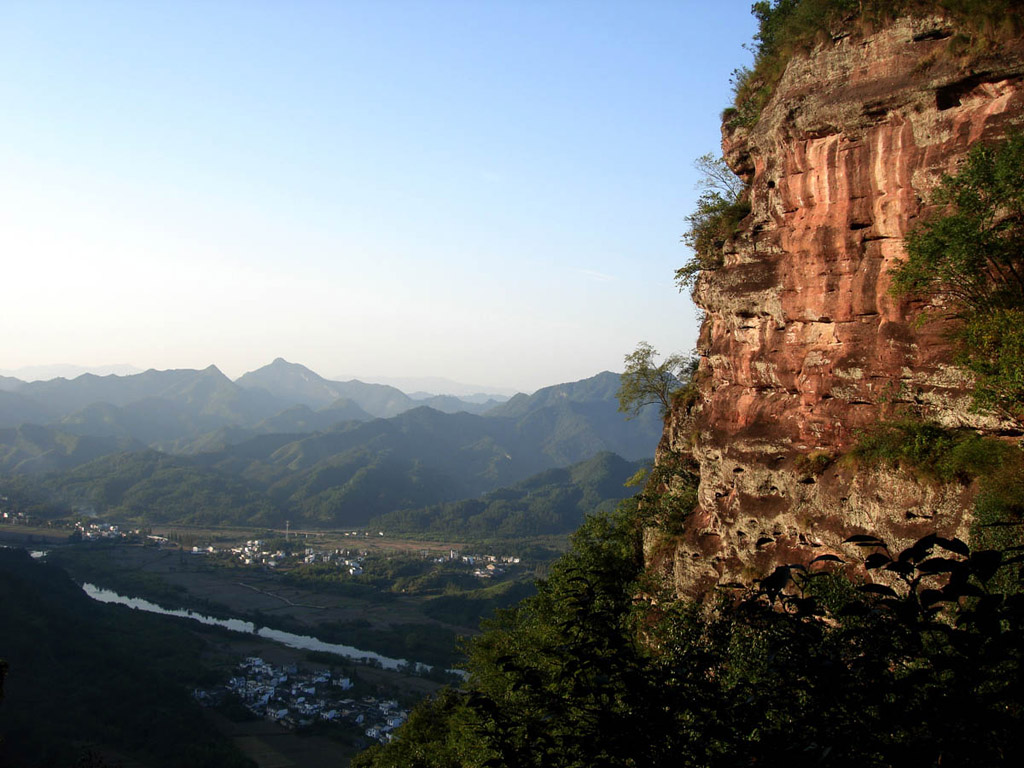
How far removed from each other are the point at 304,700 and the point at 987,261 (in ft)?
229

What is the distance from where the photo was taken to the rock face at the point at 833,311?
19.0 m

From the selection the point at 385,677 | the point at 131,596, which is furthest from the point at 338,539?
the point at 385,677

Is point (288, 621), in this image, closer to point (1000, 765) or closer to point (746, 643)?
point (746, 643)

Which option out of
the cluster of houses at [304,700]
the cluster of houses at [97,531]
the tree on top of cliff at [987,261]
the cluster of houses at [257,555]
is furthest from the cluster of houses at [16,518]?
the tree on top of cliff at [987,261]

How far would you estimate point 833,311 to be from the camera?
22.0 m

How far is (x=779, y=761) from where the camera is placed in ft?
18.2

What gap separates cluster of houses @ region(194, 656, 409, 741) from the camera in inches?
2589

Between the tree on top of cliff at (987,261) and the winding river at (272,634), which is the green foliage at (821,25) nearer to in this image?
the tree on top of cliff at (987,261)

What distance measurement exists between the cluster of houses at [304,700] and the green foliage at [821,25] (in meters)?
57.0

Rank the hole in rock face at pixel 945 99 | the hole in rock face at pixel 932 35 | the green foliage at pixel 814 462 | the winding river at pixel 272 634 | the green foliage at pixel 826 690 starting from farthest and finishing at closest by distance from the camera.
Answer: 1. the winding river at pixel 272 634
2. the green foliage at pixel 814 462
3. the hole in rock face at pixel 932 35
4. the hole in rock face at pixel 945 99
5. the green foliage at pixel 826 690

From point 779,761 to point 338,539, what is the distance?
627 ft

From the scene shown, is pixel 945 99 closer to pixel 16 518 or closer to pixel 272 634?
pixel 272 634

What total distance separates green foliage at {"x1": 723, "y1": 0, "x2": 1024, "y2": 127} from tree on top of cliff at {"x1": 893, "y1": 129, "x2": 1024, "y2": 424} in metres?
3.51

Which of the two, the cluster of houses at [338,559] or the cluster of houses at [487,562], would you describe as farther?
the cluster of houses at [338,559]
